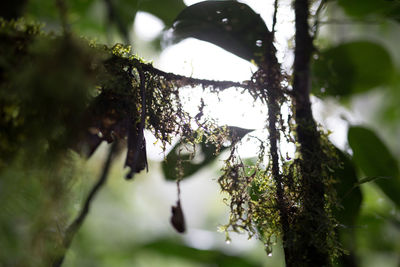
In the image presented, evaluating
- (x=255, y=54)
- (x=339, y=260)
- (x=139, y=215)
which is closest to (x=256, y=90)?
(x=255, y=54)

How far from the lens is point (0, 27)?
1.36ft

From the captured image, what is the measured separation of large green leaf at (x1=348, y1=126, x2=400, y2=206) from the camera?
74 centimetres

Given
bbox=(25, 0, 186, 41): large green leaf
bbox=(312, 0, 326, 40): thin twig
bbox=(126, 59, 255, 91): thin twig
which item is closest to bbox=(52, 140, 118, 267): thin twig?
bbox=(126, 59, 255, 91): thin twig

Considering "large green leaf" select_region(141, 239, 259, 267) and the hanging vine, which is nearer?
the hanging vine

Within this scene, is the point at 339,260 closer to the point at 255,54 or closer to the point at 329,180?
the point at 329,180

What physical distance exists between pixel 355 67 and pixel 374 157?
0.26 meters

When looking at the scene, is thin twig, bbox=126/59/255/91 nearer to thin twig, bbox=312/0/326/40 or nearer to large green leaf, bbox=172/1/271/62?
large green leaf, bbox=172/1/271/62

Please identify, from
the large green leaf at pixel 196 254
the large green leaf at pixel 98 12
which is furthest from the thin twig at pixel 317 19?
the large green leaf at pixel 196 254

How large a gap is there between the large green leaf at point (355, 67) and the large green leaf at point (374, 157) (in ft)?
0.41

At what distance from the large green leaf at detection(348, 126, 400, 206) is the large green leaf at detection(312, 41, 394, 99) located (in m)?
0.13

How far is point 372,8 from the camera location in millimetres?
774

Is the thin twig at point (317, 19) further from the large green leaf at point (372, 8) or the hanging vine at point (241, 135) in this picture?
the large green leaf at point (372, 8)

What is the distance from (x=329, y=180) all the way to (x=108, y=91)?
416 mm

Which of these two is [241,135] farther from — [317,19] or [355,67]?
[355,67]
